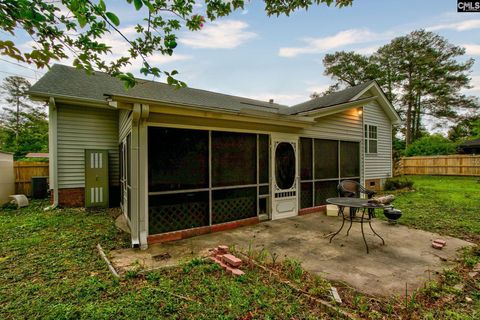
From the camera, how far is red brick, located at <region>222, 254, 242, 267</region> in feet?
10.4

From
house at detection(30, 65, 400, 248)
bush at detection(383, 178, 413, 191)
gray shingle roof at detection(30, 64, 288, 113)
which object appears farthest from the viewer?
bush at detection(383, 178, 413, 191)

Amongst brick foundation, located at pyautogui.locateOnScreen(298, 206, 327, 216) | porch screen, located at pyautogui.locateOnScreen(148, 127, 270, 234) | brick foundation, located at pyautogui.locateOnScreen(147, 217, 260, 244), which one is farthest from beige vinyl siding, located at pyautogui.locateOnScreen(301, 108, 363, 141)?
brick foundation, located at pyautogui.locateOnScreen(147, 217, 260, 244)

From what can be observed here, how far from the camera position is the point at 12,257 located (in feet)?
11.8

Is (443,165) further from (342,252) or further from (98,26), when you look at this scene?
(98,26)

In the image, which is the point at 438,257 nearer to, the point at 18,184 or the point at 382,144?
the point at 382,144

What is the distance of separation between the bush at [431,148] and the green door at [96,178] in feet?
76.2

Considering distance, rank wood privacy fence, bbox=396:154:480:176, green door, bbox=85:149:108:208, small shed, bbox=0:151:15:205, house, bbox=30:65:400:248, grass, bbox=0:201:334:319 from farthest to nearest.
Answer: wood privacy fence, bbox=396:154:480:176, small shed, bbox=0:151:15:205, green door, bbox=85:149:108:208, house, bbox=30:65:400:248, grass, bbox=0:201:334:319

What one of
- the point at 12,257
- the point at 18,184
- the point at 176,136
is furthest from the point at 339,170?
the point at 18,184

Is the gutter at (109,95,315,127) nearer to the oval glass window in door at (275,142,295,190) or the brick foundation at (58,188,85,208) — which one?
the oval glass window in door at (275,142,295,190)

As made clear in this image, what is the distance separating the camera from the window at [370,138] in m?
10.5

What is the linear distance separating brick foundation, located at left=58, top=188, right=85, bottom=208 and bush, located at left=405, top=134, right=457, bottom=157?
23.9 metres

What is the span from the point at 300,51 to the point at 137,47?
1199cm

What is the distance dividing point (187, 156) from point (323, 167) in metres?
4.46

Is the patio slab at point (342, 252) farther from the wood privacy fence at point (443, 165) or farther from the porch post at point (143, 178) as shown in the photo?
the wood privacy fence at point (443, 165)
